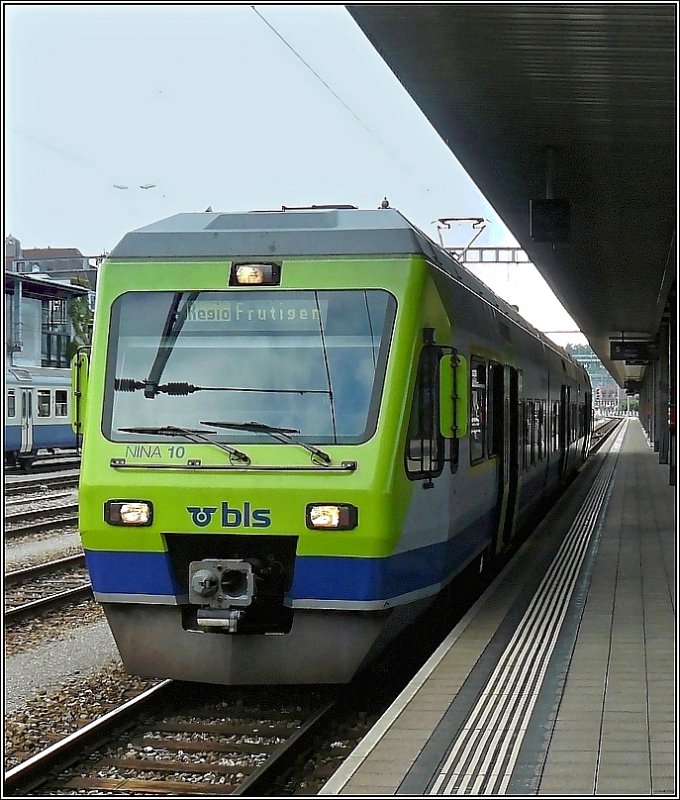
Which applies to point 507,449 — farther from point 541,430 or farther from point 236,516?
point 236,516

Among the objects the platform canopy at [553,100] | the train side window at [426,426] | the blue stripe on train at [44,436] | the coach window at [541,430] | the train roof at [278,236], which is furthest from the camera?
the blue stripe on train at [44,436]

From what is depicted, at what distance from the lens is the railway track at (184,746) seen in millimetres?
5746

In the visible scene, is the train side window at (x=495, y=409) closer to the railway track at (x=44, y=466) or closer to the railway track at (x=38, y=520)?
the railway track at (x=38, y=520)

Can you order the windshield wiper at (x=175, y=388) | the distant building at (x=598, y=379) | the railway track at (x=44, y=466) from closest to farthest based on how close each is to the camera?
the windshield wiper at (x=175, y=388) < the railway track at (x=44, y=466) < the distant building at (x=598, y=379)

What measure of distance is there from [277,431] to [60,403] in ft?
94.7

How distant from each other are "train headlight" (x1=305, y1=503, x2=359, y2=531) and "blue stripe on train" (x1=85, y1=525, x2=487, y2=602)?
0.20m

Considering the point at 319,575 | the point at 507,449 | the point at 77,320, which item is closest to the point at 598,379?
the point at 77,320

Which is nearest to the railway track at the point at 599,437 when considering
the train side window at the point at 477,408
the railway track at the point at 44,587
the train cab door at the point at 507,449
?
the train cab door at the point at 507,449

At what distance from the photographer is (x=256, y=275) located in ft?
23.6

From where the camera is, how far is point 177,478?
6.90 meters

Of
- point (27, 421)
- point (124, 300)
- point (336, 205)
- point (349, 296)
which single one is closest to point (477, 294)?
point (336, 205)

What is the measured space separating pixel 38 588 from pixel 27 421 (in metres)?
20.1

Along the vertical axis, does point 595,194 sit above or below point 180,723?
above

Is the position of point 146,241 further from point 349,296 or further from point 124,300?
point 349,296
